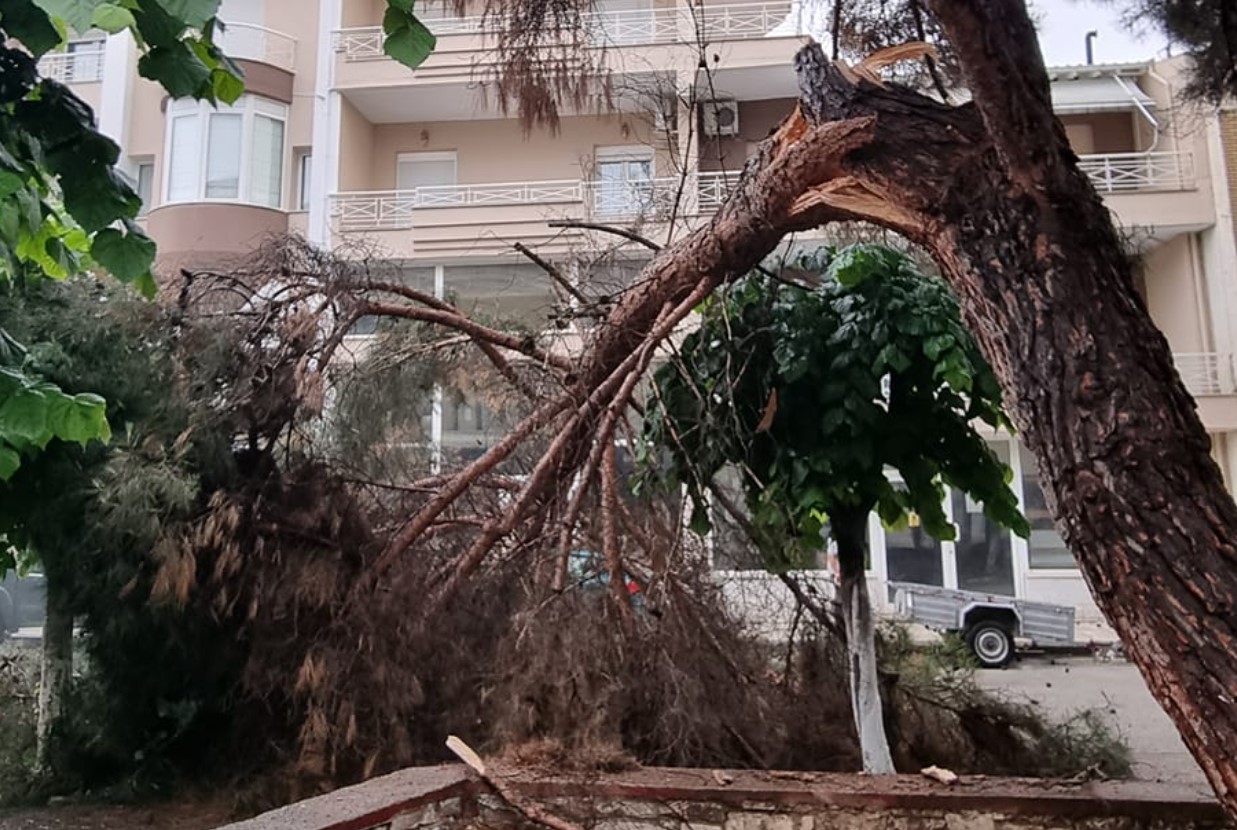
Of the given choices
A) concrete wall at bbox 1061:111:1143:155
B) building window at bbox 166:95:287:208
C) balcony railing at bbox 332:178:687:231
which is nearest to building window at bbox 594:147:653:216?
balcony railing at bbox 332:178:687:231

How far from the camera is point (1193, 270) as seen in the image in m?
14.5

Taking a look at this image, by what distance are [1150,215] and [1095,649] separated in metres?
6.65

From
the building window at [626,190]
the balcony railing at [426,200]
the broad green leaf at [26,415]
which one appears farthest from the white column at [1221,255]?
the broad green leaf at [26,415]

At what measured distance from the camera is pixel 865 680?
504 cm

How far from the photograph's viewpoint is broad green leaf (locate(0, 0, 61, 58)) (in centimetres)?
256

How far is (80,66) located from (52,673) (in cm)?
1362

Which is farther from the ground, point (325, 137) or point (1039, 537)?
point (325, 137)

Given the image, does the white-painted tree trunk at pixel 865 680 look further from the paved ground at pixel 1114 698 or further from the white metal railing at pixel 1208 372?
the white metal railing at pixel 1208 372

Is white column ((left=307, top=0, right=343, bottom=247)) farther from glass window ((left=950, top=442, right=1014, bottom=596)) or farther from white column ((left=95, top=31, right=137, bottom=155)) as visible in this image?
glass window ((left=950, top=442, right=1014, bottom=596))

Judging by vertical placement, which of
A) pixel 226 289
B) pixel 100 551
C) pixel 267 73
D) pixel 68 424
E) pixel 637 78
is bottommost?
pixel 100 551

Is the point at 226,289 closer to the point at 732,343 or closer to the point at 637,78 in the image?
the point at 637,78

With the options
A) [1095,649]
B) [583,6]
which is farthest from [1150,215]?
[583,6]

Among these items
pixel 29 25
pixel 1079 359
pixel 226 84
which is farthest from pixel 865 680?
pixel 29 25

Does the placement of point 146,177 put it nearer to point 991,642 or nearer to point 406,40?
point 991,642
